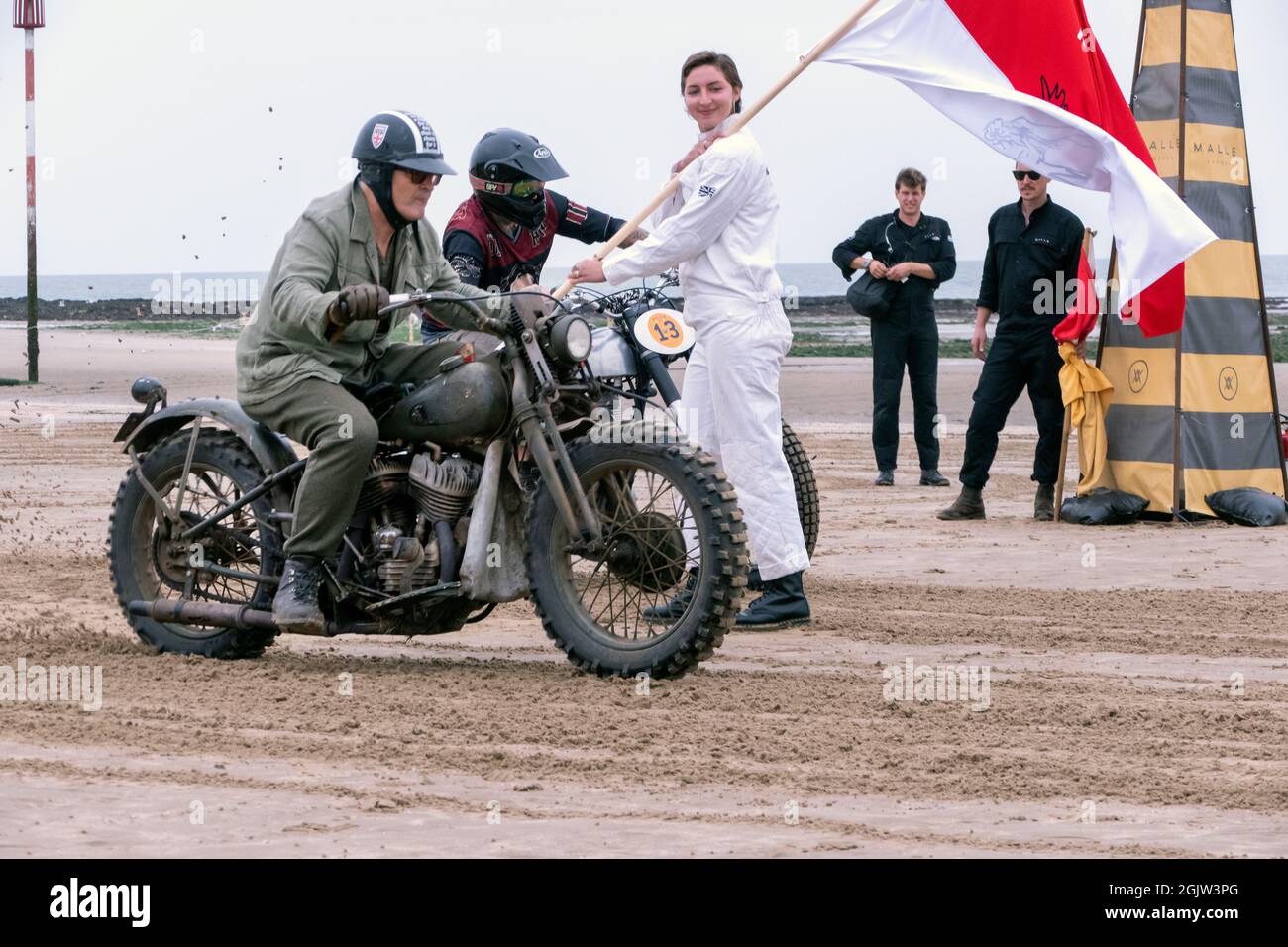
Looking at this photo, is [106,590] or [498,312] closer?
[498,312]

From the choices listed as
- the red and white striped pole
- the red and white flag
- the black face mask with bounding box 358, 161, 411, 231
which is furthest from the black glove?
the red and white striped pole

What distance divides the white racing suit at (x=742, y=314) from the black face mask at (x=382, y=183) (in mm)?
1174

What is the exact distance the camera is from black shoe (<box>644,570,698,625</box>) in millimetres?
6277

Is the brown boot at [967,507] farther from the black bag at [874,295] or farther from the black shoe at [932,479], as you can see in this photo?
the black bag at [874,295]

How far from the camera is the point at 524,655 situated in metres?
7.05

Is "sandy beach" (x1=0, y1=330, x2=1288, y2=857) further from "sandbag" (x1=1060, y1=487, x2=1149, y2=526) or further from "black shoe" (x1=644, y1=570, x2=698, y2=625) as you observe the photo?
"sandbag" (x1=1060, y1=487, x2=1149, y2=526)

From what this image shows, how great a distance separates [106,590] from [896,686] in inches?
150

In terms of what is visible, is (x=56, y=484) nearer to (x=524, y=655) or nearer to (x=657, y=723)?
(x=524, y=655)

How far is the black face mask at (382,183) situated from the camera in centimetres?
635

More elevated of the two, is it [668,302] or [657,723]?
[668,302]

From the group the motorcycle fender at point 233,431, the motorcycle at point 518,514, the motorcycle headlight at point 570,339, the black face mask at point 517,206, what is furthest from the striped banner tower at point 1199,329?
the motorcycle fender at point 233,431

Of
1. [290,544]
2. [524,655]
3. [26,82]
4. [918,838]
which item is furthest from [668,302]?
[26,82]
